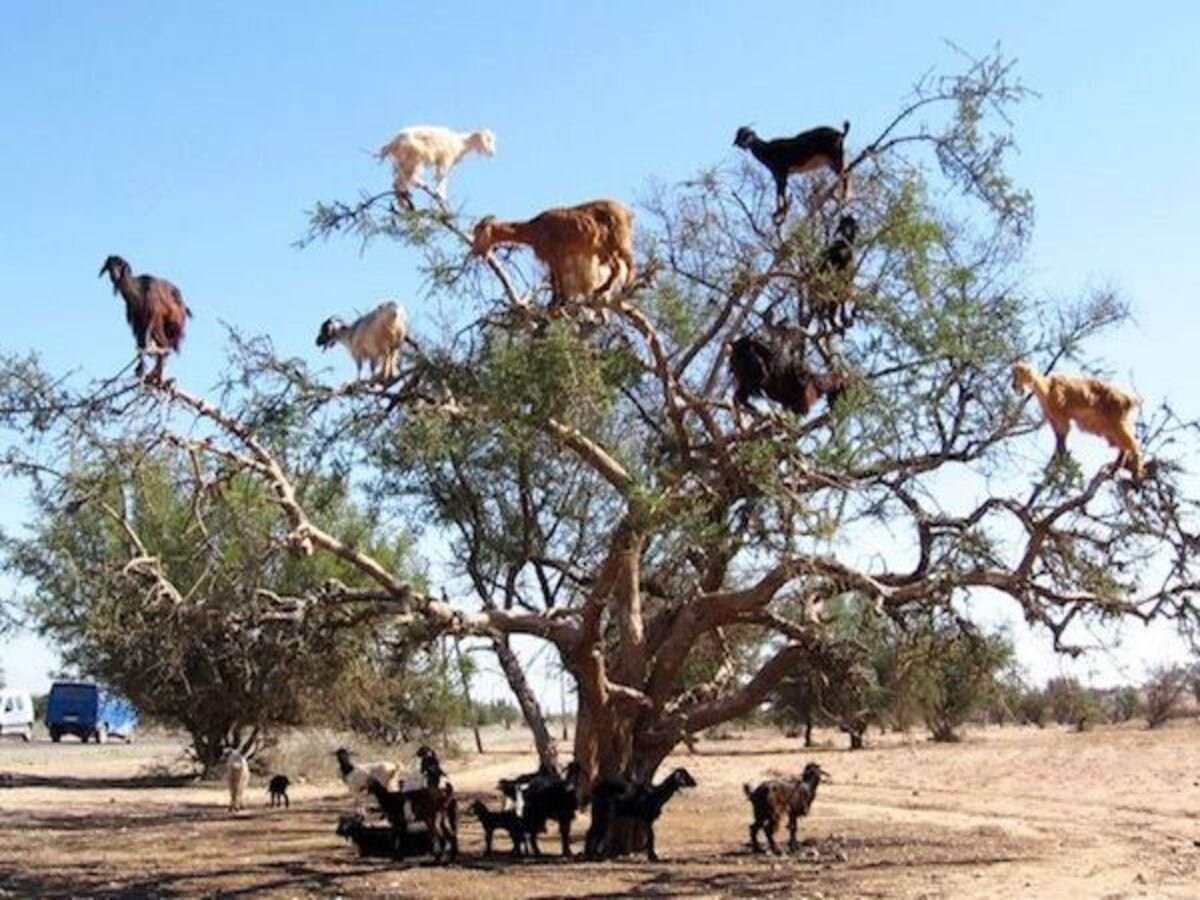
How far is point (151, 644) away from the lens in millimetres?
17609

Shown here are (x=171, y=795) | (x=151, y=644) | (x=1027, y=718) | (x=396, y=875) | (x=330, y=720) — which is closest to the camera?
(x=396, y=875)

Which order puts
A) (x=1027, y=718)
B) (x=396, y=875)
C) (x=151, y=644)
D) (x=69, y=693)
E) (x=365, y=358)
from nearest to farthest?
(x=365, y=358), (x=396, y=875), (x=151, y=644), (x=1027, y=718), (x=69, y=693)

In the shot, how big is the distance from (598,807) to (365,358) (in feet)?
16.6

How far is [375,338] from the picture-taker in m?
12.7

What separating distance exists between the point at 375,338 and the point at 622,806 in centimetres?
524

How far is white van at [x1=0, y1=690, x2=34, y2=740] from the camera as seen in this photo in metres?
59.9

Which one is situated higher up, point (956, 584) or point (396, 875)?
point (956, 584)

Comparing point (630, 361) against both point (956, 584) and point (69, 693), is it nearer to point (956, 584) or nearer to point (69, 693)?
point (956, 584)

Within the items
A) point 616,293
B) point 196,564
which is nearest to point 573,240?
point 616,293

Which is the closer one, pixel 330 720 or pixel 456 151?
pixel 456 151

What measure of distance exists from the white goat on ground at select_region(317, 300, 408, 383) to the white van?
170 feet

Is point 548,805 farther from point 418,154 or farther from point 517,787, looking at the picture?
point 418,154

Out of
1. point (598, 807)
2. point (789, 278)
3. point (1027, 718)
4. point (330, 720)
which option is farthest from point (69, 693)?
point (789, 278)

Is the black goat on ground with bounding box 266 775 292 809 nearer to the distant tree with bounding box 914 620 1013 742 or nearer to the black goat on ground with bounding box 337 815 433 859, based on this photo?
the black goat on ground with bounding box 337 815 433 859
